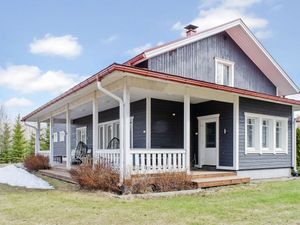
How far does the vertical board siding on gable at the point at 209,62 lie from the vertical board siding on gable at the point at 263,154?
1.54 meters

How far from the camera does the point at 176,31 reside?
60.8 feet

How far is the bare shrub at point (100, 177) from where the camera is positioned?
812 centimetres

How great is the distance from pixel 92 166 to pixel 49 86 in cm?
3463

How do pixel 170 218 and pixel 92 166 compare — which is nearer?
pixel 170 218

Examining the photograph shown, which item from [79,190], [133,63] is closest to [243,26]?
[133,63]

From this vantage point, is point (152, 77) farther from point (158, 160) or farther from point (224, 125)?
point (224, 125)

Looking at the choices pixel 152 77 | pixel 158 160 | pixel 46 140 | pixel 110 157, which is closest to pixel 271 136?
pixel 158 160

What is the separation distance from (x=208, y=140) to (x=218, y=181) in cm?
315

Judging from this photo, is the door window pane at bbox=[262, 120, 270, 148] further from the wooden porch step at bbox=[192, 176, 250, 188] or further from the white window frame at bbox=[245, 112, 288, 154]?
the wooden porch step at bbox=[192, 176, 250, 188]

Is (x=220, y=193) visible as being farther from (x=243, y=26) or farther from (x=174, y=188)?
(x=243, y=26)

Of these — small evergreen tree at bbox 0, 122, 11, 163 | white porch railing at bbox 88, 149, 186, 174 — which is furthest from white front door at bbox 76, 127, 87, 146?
small evergreen tree at bbox 0, 122, 11, 163

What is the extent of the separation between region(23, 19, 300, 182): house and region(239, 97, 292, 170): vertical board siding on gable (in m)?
0.03

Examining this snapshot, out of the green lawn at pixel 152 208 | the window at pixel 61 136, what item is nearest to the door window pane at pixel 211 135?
the green lawn at pixel 152 208

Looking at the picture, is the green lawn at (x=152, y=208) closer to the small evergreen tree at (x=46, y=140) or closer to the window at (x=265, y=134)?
the window at (x=265, y=134)
